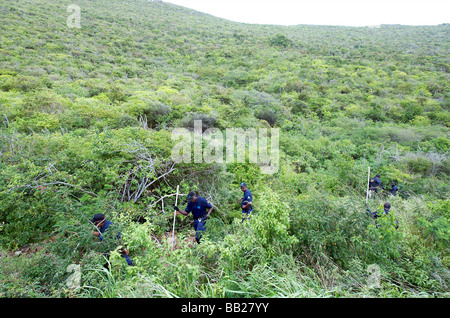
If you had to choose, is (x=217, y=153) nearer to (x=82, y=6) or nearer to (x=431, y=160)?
(x=431, y=160)

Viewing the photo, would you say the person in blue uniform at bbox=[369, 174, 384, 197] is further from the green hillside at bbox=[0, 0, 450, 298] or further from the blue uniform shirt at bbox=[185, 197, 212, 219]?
the blue uniform shirt at bbox=[185, 197, 212, 219]

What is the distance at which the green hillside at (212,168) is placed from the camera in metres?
2.84

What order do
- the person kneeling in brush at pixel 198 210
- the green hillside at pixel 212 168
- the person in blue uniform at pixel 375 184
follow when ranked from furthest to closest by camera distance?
the person in blue uniform at pixel 375 184 < the person kneeling in brush at pixel 198 210 < the green hillside at pixel 212 168

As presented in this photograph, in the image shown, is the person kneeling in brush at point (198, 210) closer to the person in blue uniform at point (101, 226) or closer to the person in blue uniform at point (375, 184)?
the person in blue uniform at point (101, 226)

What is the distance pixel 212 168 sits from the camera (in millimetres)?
5852

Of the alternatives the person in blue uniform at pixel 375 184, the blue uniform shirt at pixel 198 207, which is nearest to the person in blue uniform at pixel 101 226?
the blue uniform shirt at pixel 198 207

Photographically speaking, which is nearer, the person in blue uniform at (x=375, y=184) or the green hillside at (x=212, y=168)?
the green hillside at (x=212, y=168)

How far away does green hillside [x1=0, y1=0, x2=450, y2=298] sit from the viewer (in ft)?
9.32

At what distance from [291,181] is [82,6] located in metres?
37.5

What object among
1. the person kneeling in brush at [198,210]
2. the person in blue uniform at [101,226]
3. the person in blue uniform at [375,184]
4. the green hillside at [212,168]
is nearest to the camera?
the green hillside at [212,168]

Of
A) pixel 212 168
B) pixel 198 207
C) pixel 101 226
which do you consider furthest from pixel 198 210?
pixel 101 226

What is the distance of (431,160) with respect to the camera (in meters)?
8.55

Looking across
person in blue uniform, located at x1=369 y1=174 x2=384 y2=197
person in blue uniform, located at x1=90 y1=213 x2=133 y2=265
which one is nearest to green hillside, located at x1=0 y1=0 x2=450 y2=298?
person in blue uniform, located at x1=90 y1=213 x2=133 y2=265

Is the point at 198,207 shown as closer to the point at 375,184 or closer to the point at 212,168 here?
the point at 212,168
